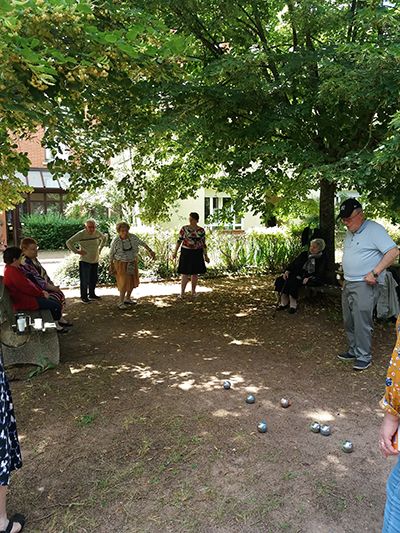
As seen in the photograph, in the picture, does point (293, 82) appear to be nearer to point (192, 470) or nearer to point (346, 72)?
point (346, 72)

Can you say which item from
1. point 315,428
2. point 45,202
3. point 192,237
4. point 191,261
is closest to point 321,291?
point 191,261

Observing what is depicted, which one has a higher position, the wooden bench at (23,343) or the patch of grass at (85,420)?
the wooden bench at (23,343)

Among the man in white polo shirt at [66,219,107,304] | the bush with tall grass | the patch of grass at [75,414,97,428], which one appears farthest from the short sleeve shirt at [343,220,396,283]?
the bush with tall grass

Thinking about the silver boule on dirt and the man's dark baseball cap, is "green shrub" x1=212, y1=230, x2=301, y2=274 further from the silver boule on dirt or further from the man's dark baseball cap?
the silver boule on dirt

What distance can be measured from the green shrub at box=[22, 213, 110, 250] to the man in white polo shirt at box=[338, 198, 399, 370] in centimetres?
1837

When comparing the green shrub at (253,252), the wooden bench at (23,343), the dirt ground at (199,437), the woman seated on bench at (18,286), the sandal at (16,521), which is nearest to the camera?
the sandal at (16,521)

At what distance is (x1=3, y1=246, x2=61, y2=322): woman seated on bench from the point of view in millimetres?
5148

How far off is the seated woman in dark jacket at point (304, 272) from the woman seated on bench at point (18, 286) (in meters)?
4.11

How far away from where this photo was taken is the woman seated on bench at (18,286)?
16.9 ft

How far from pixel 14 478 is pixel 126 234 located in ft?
18.7

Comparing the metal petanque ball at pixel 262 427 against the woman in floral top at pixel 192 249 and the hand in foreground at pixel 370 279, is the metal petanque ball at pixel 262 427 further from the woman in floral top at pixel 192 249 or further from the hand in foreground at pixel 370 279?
the woman in floral top at pixel 192 249

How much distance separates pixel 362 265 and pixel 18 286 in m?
3.98

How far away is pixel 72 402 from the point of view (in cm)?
423

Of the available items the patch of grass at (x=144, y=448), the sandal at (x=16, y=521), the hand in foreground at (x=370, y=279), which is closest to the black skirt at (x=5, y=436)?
the sandal at (x=16, y=521)
